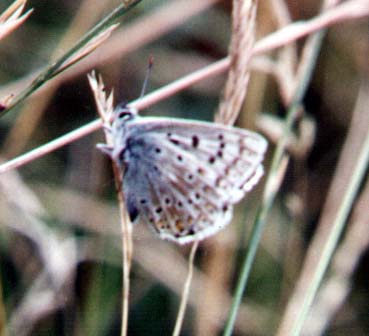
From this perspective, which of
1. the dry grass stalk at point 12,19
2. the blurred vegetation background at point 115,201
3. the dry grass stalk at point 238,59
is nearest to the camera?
the dry grass stalk at point 12,19

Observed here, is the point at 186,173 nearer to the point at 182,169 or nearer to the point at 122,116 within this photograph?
the point at 182,169

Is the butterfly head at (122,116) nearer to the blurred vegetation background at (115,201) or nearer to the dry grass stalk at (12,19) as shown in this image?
the dry grass stalk at (12,19)

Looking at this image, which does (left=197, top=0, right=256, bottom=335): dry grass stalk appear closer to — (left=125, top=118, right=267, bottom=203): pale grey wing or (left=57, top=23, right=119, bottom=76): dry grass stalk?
(left=125, top=118, right=267, bottom=203): pale grey wing

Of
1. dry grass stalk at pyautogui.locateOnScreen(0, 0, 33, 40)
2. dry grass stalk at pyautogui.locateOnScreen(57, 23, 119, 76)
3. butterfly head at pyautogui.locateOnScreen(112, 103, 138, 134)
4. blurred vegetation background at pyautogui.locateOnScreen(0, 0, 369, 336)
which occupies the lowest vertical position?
blurred vegetation background at pyautogui.locateOnScreen(0, 0, 369, 336)

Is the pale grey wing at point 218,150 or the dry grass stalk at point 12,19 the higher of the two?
the dry grass stalk at point 12,19

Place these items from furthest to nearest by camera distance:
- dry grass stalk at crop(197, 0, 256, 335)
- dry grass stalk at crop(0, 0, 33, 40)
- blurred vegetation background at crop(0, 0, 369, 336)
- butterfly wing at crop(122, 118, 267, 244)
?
blurred vegetation background at crop(0, 0, 369, 336) → butterfly wing at crop(122, 118, 267, 244) → dry grass stalk at crop(197, 0, 256, 335) → dry grass stalk at crop(0, 0, 33, 40)

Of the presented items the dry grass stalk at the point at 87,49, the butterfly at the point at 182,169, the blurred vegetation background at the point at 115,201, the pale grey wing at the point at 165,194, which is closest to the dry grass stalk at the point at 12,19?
the dry grass stalk at the point at 87,49

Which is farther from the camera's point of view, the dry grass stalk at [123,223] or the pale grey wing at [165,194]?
the pale grey wing at [165,194]

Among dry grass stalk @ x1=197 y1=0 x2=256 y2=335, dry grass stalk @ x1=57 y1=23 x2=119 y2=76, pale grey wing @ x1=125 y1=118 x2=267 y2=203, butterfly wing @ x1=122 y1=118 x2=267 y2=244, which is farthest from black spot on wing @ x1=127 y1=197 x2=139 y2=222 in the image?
dry grass stalk @ x1=57 y1=23 x2=119 y2=76
